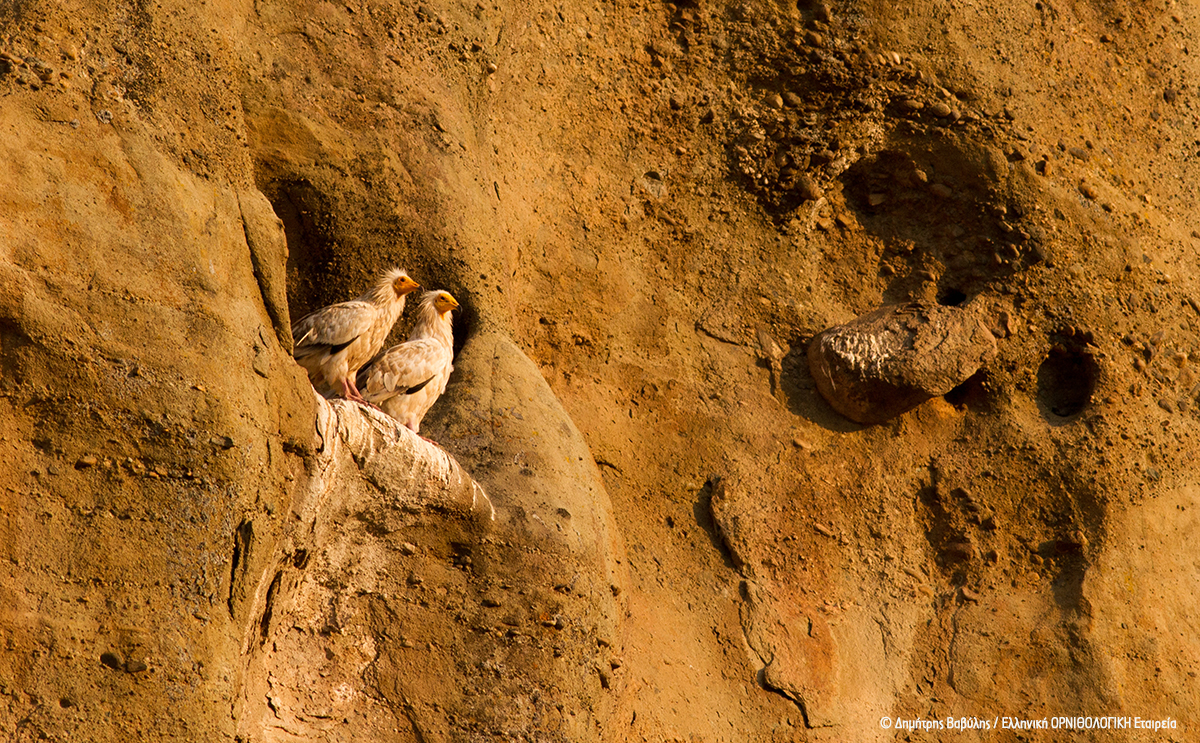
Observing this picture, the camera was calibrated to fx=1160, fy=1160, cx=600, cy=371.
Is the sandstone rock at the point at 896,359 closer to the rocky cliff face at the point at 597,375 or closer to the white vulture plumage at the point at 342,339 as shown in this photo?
the rocky cliff face at the point at 597,375

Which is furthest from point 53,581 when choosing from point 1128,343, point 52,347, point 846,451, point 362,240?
point 1128,343

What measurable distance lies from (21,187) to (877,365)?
4.90 meters

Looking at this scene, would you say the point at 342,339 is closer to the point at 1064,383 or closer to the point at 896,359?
the point at 896,359

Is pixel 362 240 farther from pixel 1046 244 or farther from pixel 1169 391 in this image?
pixel 1169 391

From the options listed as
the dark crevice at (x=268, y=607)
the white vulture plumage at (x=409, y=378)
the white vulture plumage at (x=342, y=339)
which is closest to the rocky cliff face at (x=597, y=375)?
the dark crevice at (x=268, y=607)

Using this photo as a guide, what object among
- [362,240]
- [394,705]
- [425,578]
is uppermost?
[362,240]

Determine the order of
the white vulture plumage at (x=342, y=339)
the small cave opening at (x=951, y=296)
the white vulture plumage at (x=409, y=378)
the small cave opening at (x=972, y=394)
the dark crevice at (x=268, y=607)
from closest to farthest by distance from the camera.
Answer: the dark crevice at (x=268, y=607)
the white vulture plumage at (x=342, y=339)
the white vulture plumage at (x=409, y=378)
the small cave opening at (x=972, y=394)
the small cave opening at (x=951, y=296)

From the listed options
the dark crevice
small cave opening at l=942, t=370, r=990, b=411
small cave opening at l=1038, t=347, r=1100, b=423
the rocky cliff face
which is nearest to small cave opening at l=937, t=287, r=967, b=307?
the rocky cliff face

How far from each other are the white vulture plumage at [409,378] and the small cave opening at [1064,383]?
4.06 meters

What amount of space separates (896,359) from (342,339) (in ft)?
11.3

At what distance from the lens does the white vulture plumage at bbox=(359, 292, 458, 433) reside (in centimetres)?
559

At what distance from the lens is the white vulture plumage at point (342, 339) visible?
17.9 feet

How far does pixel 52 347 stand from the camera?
368cm

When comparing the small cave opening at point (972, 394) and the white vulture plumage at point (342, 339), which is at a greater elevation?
the small cave opening at point (972, 394)
